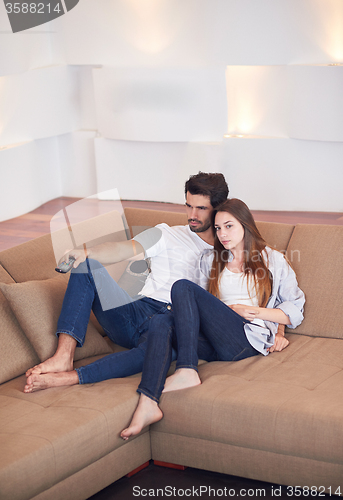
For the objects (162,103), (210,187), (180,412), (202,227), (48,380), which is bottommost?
(180,412)

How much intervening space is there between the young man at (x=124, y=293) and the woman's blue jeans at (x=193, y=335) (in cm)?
12

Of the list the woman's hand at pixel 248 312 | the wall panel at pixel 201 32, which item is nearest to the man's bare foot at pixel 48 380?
the woman's hand at pixel 248 312

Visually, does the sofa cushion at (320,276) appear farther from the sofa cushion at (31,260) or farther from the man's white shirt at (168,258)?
the sofa cushion at (31,260)

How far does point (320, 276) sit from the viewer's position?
2.38 m

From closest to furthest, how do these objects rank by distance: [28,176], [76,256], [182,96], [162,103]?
1. [76,256]
2. [182,96]
3. [162,103]
4. [28,176]

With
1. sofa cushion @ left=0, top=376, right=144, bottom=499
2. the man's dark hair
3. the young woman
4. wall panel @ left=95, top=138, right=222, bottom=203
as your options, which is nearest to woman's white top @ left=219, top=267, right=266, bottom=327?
the young woman

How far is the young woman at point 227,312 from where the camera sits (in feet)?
6.47

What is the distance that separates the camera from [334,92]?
5102mm

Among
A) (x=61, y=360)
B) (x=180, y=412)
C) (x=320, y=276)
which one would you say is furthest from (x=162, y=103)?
(x=180, y=412)

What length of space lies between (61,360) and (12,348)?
0.68ft

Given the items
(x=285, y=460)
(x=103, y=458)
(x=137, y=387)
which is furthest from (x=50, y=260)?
(x=285, y=460)

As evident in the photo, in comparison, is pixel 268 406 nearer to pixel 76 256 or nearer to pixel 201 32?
pixel 76 256

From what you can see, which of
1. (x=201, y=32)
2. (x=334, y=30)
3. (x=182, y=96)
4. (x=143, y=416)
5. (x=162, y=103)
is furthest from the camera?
(x=162, y=103)

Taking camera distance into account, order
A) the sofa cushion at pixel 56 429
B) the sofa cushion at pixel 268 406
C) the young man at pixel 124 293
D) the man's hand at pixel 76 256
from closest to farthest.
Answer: the sofa cushion at pixel 56 429 → the sofa cushion at pixel 268 406 → the young man at pixel 124 293 → the man's hand at pixel 76 256
